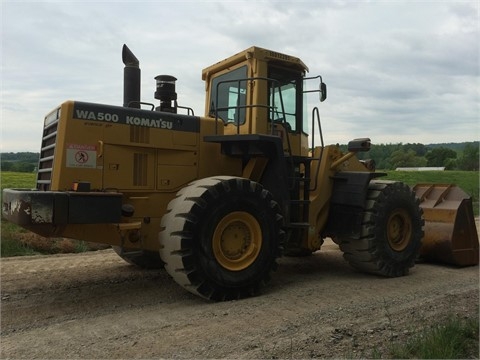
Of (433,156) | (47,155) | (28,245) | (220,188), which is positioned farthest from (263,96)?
(433,156)

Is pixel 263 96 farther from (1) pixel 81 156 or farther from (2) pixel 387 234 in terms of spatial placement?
(2) pixel 387 234

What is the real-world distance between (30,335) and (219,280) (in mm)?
1994

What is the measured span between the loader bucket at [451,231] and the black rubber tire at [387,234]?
70cm

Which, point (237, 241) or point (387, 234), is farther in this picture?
point (387, 234)

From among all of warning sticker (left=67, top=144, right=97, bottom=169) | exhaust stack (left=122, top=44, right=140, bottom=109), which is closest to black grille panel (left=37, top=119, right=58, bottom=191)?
warning sticker (left=67, top=144, right=97, bottom=169)

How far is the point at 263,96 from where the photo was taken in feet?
21.7

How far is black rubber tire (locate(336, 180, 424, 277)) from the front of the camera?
6781 millimetres

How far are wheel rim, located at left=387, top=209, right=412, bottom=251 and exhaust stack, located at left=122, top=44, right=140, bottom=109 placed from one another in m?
4.21

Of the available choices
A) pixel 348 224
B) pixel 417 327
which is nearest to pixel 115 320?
pixel 417 327

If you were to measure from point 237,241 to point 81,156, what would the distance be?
2.07 m

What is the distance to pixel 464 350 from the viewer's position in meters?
3.92

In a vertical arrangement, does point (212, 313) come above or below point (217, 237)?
below

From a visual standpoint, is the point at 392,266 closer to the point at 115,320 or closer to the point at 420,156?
the point at 115,320

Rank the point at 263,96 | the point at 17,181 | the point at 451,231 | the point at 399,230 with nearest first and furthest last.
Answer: the point at 263,96 < the point at 399,230 < the point at 451,231 < the point at 17,181
